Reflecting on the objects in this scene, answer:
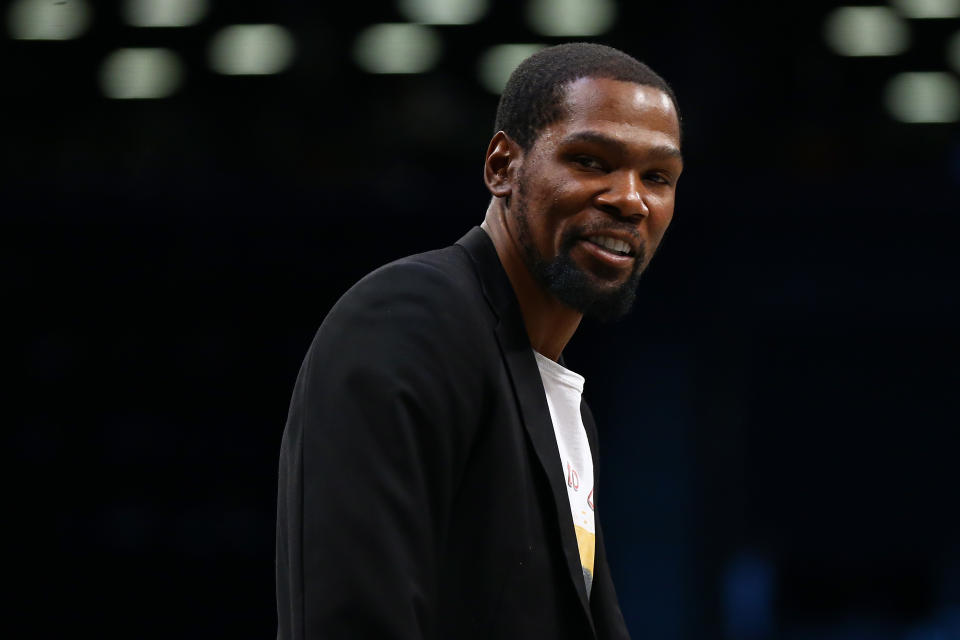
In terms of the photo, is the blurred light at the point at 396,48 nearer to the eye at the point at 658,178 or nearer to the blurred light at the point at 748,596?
the blurred light at the point at 748,596

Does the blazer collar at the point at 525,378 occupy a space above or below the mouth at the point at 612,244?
below

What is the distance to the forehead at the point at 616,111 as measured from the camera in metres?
1.82

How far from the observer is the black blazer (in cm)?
150

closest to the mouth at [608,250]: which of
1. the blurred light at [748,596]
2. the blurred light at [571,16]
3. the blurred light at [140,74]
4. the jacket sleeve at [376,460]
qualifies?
the jacket sleeve at [376,460]

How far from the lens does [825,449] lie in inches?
247

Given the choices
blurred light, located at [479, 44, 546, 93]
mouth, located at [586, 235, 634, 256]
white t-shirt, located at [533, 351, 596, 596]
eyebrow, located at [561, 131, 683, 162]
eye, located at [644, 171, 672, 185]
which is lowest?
white t-shirt, located at [533, 351, 596, 596]

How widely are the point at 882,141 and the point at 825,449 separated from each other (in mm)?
1615

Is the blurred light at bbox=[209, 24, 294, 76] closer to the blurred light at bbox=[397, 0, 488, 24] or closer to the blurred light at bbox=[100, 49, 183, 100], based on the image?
the blurred light at bbox=[100, 49, 183, 100]

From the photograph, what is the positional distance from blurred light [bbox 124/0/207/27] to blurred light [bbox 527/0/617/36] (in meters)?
1.39

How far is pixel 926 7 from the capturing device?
531cm

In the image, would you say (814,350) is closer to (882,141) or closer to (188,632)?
(882,141)

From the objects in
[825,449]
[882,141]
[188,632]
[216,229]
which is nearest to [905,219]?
[882,141]

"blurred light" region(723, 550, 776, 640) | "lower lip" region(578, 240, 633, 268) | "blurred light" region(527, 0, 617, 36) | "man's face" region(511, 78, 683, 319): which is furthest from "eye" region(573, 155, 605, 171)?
"blurred light" region(723, 550, 776, 640)

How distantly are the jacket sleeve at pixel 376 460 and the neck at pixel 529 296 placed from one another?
236mm
